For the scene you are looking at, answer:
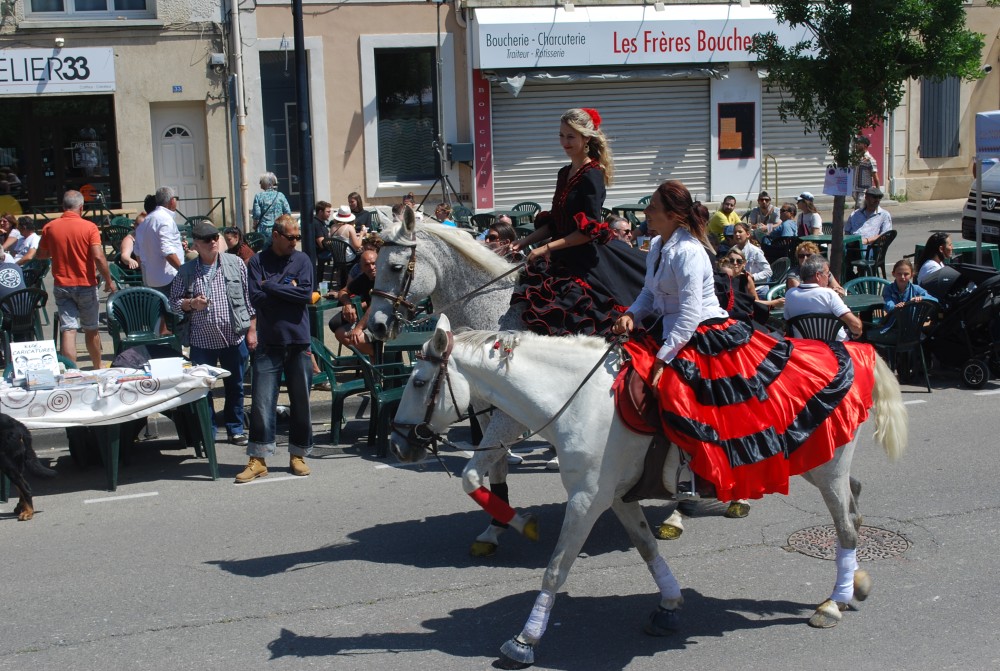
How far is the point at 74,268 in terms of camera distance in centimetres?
1126

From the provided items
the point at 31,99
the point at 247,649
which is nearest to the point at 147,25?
the point at 31,99

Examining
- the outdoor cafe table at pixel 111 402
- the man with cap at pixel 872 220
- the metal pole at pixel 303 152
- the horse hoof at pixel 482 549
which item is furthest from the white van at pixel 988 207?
the outdoor cafe table at pixel 111 402

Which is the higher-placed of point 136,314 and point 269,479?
point 136,314

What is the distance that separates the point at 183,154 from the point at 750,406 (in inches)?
779

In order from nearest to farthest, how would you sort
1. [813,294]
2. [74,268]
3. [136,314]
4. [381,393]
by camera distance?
[813,294]
[381,393]
[136,314]
[74,268]

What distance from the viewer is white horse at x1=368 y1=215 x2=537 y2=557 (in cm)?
690

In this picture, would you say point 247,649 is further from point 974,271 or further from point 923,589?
point 974,271

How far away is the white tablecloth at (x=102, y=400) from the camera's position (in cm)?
796

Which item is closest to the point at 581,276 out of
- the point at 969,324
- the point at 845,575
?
the point at 845,575

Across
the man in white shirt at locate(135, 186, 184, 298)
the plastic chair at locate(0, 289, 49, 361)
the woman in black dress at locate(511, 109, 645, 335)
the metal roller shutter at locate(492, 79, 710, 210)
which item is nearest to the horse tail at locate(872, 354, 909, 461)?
the woman in black dress at locate(511, 109, 645, 335)

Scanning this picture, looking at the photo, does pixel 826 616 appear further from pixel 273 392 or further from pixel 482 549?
pixel 273 392

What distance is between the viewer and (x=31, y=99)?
881 inches

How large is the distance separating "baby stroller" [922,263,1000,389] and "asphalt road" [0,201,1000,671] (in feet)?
7.18

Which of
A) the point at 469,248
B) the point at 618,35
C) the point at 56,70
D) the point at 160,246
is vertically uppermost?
the point at 618,35
